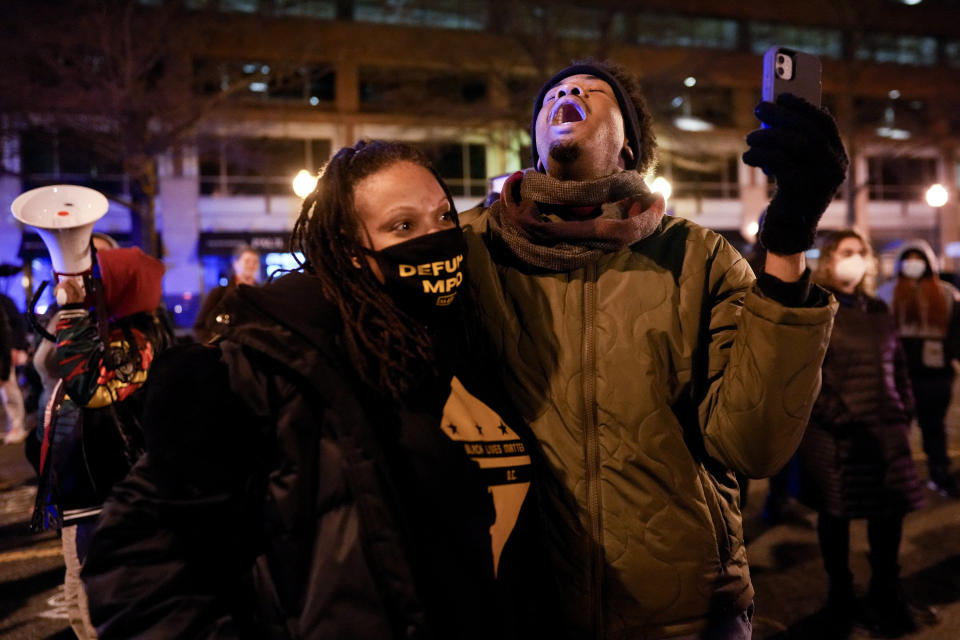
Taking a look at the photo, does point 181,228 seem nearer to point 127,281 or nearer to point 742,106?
point 127,281

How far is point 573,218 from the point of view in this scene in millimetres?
1771

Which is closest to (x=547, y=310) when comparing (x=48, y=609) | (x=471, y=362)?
(x=471, y=362)

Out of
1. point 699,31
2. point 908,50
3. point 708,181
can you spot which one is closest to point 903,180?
point 908,50

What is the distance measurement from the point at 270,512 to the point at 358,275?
505 millimetres

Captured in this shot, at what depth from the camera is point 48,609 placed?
407 cm

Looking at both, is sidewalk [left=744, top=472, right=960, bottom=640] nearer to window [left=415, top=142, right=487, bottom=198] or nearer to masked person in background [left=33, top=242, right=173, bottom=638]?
masked person in background [left=33, top=242, right=173, bottom=638]

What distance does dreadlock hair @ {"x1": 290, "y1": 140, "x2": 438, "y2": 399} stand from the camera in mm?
1384

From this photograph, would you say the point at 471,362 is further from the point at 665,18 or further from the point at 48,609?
the point at 665,18

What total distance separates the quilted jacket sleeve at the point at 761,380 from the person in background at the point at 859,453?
241cm

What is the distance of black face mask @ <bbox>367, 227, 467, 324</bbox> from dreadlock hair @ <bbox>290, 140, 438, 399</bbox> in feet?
0.10

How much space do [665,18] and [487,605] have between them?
1231 inches

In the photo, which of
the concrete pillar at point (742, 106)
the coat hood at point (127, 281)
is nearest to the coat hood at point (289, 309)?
the coat hood at point (127, 281)

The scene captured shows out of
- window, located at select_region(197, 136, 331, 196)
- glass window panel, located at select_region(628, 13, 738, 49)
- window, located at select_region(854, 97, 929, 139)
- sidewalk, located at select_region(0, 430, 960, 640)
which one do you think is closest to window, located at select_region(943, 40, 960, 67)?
window, located at select_region(854, 97, 929, 139)

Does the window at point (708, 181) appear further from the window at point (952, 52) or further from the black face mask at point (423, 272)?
the black face mask at point (423, 272)
